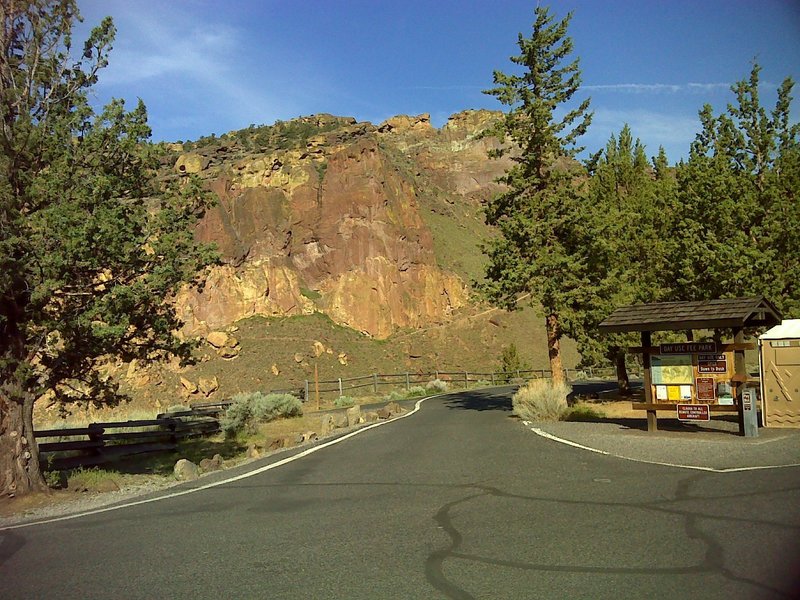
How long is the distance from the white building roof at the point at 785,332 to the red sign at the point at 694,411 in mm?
2288

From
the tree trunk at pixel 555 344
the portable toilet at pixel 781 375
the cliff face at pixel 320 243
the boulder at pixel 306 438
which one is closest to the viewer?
the portable toilet at pixel 781 375

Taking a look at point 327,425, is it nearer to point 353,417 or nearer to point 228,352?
point 353,417

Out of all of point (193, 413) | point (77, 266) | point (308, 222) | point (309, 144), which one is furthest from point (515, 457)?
point (309, 144)

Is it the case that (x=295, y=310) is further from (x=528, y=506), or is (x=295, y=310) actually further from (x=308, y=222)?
(x=528, y=506)

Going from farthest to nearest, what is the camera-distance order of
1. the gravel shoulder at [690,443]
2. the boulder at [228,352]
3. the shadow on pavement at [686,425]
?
the boulder at [228,352]
the shadow on pavement at [686,425]
the gravel shoulder at [690,443]

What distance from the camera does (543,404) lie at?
20359 mm

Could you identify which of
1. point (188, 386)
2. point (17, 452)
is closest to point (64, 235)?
point (17, 452)

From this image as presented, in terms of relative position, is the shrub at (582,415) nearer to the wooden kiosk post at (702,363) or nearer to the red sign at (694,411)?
the wooden kiosk post at (702,363)

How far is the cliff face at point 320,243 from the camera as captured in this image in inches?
2606

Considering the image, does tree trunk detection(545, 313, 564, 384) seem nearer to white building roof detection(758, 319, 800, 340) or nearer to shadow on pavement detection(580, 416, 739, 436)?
shadow on pavement detection(580, 416, 739, 436)

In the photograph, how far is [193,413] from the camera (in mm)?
28672

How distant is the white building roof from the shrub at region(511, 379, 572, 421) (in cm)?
654

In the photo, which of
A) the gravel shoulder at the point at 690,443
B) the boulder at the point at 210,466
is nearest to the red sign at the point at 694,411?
the gravel shoulder at the point at 690,443

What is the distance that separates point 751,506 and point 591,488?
81.1 inches
